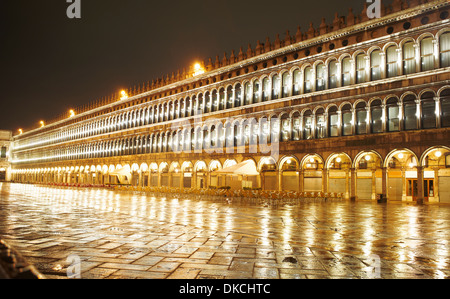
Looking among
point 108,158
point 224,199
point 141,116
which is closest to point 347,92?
point 224,199

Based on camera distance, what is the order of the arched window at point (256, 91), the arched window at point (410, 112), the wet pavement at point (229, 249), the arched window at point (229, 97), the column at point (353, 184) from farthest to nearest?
the arched window at point (229, 97) < the arched window at point (256, 91) < the column at point (353, 184) < the arched window at point (410, 112) < the wet pavement at point (229, 249)

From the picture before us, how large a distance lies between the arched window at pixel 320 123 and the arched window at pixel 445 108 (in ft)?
24.0

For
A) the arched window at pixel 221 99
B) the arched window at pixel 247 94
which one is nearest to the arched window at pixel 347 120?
the arched window at pixel 247 94

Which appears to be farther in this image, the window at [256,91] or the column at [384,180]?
the window at [256,91]

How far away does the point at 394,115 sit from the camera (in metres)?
Answer: 21.1

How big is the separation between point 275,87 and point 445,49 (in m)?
12.3

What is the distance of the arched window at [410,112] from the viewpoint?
801 inches

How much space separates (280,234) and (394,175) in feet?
58.5

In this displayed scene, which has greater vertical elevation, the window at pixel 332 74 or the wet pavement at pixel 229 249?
the window at pixel 332 74

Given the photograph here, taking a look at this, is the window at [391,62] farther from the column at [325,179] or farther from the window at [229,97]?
the window at [229,97]

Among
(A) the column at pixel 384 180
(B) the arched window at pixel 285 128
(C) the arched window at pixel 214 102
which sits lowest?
(A) the column at pixel 384 180

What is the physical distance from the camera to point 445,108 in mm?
19203

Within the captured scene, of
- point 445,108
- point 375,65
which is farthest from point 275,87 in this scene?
point 445,108
